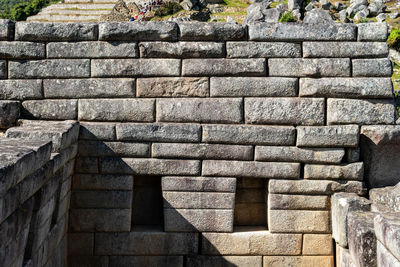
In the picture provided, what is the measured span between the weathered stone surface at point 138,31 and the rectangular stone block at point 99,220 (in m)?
2.57

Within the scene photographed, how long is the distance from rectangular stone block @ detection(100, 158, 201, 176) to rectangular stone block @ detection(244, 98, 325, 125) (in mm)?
1128

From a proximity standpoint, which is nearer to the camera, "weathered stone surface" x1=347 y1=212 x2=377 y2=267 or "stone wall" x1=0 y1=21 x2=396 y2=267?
"weathered stone surface" x1=347 y1=212 x2=377 y2=267

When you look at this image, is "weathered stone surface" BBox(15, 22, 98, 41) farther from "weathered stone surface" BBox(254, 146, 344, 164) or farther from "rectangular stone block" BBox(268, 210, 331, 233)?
"rectangular stone block" BBox(268, 210, 331, 233)

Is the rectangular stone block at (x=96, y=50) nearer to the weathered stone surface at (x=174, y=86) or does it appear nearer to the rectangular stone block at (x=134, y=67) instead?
the rectangular stone block at (x=134, y=67)

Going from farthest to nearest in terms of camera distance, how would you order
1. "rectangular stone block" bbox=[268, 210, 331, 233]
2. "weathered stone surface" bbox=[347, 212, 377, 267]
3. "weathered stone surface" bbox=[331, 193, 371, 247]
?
"rectangular stone block" bbox=[268, 210, 331, 233] < "weathered stone surface" bbox=[331, 193, 371, 247] < "weathered stone surface" bbox=[347, 212, 377, 267]

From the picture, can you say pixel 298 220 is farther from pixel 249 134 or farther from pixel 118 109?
pixel 118 109

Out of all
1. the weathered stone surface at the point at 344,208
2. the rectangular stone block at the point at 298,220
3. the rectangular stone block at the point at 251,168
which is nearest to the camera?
the weathered stone surface at the point at 344,208

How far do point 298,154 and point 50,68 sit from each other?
3.87m

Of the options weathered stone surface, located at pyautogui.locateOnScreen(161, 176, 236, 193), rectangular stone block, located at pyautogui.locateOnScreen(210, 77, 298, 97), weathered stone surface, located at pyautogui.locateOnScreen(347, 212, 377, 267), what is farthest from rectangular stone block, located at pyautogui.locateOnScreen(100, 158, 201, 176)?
weathered stone surface, located at pyautogui.locateOnScreen(347, 212, 377, 267)

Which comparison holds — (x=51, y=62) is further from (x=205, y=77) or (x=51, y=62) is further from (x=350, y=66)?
(x=350, y=66)

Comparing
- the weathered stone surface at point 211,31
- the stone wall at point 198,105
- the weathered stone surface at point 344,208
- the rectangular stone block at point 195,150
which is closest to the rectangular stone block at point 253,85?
the stone wall at point 198,105

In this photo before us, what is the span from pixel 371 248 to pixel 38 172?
12.7ft

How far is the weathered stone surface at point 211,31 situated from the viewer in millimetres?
6984

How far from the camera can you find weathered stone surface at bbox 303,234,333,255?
721cm
